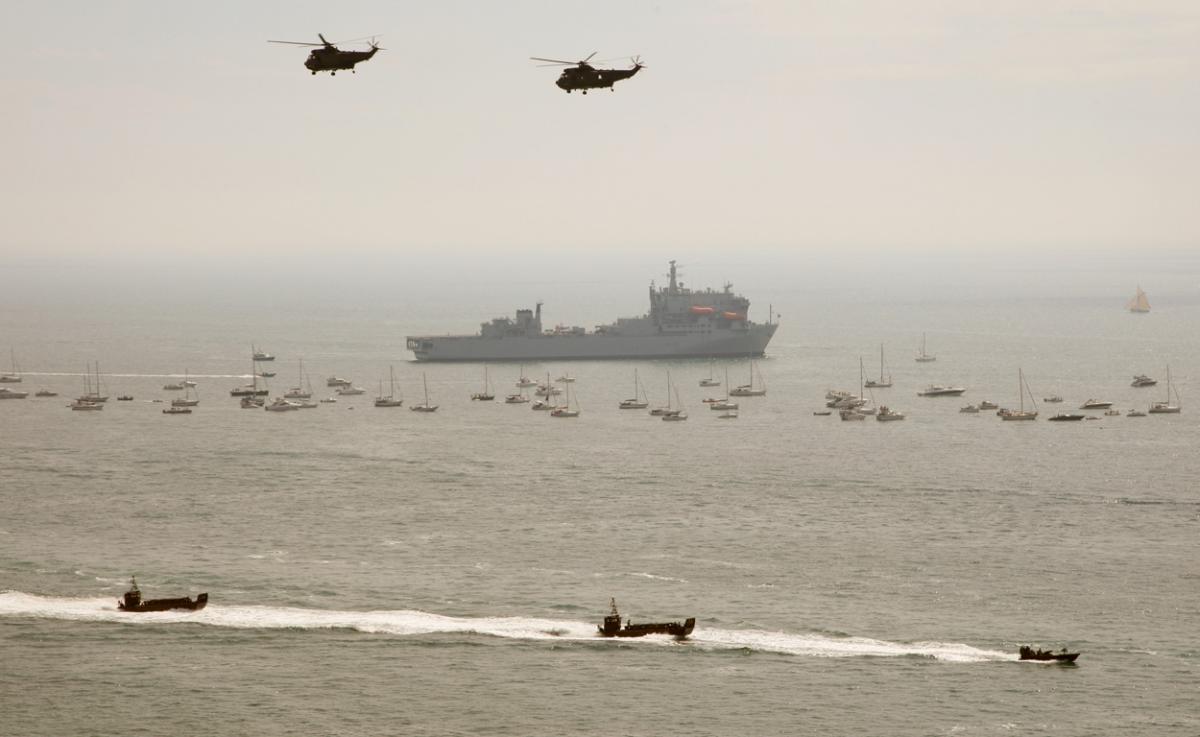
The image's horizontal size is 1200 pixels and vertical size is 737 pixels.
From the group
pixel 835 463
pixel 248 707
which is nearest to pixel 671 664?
pixel 248 707

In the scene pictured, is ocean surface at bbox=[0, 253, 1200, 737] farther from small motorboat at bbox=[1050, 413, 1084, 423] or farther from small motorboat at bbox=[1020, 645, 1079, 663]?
small motorboat at bbox=[1050, 413, 1084, 423]

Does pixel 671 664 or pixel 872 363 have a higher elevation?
pixel 872 363

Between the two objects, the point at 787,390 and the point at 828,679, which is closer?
the point at 828,679

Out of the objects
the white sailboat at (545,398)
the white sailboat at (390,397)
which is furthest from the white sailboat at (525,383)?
the white sailboat at (390,397)

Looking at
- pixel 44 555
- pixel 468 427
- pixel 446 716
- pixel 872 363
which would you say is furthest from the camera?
pixel 872 363

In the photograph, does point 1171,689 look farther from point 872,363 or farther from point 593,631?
point 872,363
